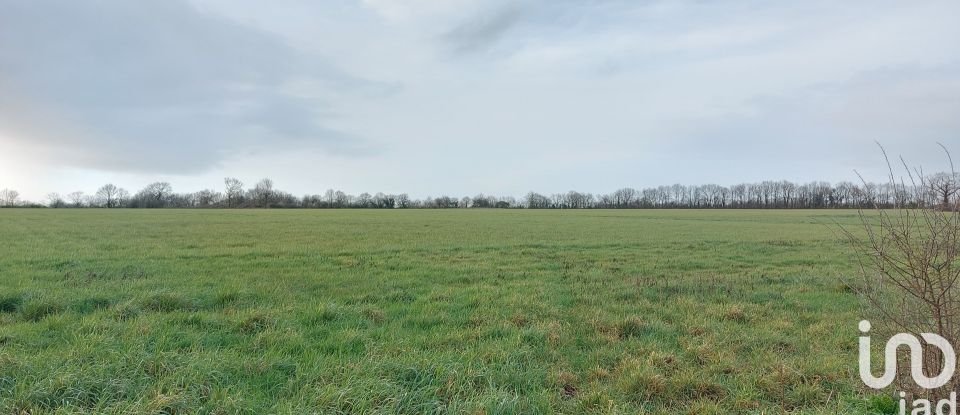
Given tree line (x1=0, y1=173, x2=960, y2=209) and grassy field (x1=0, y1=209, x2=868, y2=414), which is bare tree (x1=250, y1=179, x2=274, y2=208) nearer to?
tree line (x1=0, y1=173, x2=960, y2=209)

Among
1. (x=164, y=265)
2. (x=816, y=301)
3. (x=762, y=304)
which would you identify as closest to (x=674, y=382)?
(x=762, y=304)

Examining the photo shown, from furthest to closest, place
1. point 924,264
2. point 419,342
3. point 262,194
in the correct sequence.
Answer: point 262,194, point 419,342, point 924,264

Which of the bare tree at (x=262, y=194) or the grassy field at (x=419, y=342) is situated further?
the bare tree at (x=262, y=194)

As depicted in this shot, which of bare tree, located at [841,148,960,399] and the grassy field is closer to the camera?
bare tree, located at [841,148,960,399]

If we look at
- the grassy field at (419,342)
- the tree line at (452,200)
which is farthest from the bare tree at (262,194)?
the grassy field at (419,342)

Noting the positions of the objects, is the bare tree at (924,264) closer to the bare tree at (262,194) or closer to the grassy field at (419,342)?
the grassy field at (419,342)
